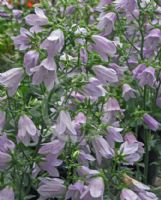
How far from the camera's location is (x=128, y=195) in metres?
2.04

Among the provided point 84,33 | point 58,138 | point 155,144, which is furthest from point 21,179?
point 155,144

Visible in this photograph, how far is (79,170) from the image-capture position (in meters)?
2.11

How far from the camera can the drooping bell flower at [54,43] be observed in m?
1.91

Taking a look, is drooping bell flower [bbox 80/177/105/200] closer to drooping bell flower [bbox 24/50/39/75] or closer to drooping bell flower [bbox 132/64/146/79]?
drooping bell flower [bbox 24/50/39/75]

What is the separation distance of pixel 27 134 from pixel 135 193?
43 centimetres

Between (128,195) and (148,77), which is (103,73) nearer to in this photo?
(128,195)

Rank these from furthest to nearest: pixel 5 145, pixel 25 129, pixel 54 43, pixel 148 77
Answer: pixel 148 77 < pixel 5 145 < pixel 25 129 < pixel 54 43

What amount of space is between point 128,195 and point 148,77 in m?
0.94

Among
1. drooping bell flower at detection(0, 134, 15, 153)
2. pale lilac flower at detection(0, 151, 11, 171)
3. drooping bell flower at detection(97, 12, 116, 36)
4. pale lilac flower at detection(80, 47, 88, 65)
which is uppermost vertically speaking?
pale lilac flower at detection(80, 47, 88, 65)

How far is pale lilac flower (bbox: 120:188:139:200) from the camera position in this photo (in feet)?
6.64

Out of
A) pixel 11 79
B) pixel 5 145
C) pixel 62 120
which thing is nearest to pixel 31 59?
pixel 11 79

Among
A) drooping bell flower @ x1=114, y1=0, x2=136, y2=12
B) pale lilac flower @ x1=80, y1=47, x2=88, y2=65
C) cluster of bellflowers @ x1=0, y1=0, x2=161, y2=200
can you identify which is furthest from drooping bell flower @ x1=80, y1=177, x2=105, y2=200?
drooping bell flower @ x1=114, y1=0, x2=136, y2=12

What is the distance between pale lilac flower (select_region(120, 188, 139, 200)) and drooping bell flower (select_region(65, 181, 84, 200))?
0.46ft

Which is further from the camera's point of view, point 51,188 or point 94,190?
point 51,188
